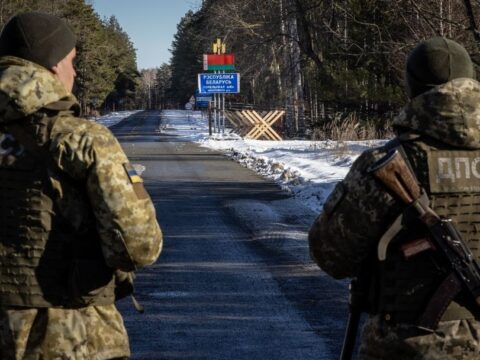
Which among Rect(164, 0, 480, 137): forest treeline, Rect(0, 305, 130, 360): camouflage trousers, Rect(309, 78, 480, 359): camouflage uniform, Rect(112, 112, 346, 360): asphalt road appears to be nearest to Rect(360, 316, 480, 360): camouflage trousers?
Rect(309, 78, 480, 359): camouflage uniform

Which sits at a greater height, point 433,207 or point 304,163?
point 433,207

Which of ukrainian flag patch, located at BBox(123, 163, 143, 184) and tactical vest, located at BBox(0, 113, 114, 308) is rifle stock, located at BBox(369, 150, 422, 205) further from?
tactical vest, located at BBox(0, 113, 114, 308)

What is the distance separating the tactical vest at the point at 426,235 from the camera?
8.63 feet

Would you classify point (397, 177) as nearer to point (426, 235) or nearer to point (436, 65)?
point (426, 235)

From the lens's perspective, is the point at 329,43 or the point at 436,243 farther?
the point at 329,43

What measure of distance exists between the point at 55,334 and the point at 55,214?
15.0 inches

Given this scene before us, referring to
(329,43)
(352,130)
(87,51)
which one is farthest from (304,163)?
(87,51)

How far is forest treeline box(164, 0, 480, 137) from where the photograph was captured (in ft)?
58.9

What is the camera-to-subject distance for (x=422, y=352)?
2.64m

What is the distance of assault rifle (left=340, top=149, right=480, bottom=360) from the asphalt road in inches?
112

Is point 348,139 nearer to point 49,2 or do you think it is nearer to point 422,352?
point 422,352

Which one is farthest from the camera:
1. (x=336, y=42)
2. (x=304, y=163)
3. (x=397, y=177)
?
(x=336, y=42)

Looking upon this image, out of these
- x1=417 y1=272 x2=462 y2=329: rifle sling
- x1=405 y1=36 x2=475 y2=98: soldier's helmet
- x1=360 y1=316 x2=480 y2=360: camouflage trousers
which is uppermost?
x1=405 y1=36 x2=475 y2=98: soldier's helmet

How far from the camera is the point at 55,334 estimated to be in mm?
2658
